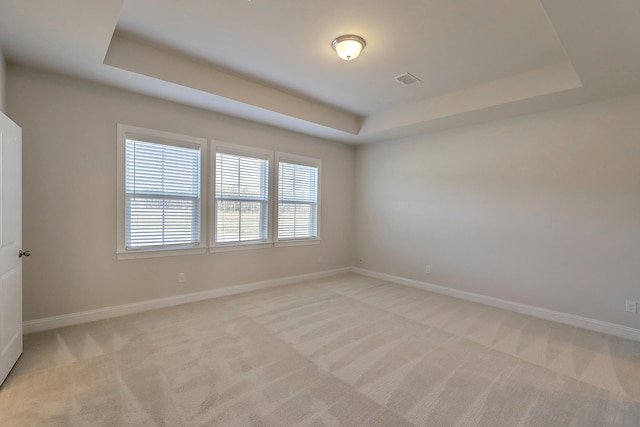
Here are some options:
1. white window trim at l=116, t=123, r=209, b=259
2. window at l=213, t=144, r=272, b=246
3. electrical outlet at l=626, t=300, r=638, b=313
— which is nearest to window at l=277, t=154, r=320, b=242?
window at l=213, t=144, r=272, b=246

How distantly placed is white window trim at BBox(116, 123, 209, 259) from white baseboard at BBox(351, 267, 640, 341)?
347cm

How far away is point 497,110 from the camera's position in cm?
373

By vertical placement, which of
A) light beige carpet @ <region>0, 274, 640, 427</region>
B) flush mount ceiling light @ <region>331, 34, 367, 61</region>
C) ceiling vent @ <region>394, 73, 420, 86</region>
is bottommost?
light beige carpet @ <region>0, 274, 640, 427</region>

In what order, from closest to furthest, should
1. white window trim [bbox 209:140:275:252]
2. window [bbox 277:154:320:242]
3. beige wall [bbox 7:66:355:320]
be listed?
1. beige wall [bbox 7:66:355:320]
2. white window trim [bbox 209:140:275:252]
3. window [bbox 277:154:320:242]

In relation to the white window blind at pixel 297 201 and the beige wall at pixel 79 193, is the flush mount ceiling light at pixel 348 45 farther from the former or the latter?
the white window blind at pixel 297 201

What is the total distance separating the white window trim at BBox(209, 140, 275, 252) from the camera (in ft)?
13.7

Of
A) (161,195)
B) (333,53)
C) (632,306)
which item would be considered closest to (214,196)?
(161,195)

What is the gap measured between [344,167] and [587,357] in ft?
14.6

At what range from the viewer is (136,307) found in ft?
11.7

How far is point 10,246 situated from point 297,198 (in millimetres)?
3650

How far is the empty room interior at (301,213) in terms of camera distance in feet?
6.96

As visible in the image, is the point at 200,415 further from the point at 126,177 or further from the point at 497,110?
the point at 497,110

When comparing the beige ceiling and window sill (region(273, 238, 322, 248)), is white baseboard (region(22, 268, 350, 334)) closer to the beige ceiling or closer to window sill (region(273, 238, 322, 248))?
window sill (region(273, 238, 322, 248))

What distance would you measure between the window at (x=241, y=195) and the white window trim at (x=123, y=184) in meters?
0.18
